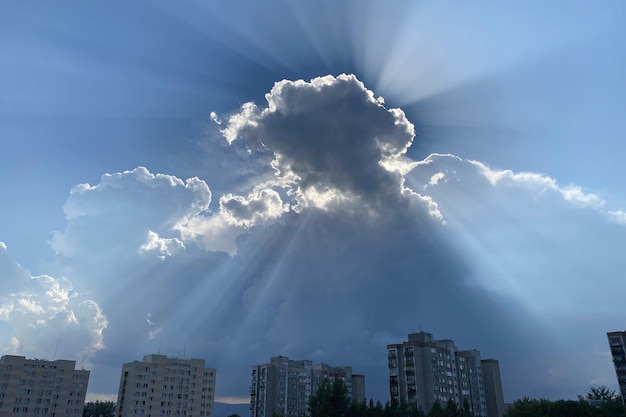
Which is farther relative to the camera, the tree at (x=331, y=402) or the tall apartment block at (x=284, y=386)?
the tall apartment block at (x=284, y=386)

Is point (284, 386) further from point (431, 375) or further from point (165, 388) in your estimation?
point (431, 375)

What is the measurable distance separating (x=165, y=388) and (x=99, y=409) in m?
44.8

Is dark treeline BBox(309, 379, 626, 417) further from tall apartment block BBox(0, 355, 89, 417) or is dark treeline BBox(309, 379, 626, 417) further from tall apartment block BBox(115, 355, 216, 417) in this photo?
tall apartment block BBox(0, 355, 89, 417)

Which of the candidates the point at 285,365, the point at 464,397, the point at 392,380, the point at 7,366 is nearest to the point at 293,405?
the point at 285,365

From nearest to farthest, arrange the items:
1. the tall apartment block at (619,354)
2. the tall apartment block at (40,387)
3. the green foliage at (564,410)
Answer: the green foliage at (564,410), the tall apartment block at (40,387), the tall apartment block at (619,354)

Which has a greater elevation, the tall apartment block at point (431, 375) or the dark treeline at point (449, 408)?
the tall apartment block at point (431, 375)

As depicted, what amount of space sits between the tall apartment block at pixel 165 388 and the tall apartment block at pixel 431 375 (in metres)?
53.1

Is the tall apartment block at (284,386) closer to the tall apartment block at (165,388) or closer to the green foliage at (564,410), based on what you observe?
the tall apartment block at (165,388)

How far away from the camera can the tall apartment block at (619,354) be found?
122562mm

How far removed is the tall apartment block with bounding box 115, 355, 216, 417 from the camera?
122 meters

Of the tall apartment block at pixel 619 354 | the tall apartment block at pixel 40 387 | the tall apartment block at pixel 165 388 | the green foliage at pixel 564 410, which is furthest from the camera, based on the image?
the tall apartment block at pixel 619 354

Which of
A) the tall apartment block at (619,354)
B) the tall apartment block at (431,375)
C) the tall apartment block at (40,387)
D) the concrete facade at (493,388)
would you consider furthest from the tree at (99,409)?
the tall apartment block at (619,354)

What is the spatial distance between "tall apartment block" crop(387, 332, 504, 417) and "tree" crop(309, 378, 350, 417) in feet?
152

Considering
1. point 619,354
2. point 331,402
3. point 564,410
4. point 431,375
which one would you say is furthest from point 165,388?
point 619,354
